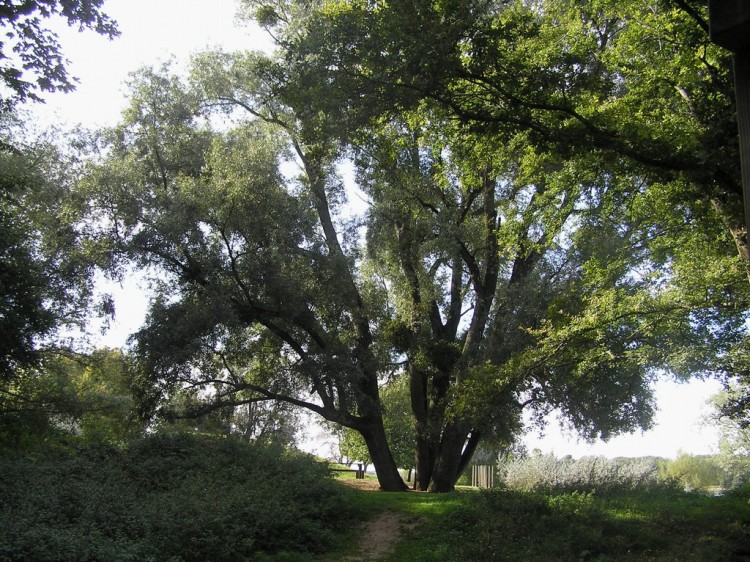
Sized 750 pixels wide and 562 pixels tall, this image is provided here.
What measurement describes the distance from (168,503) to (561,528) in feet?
24.5

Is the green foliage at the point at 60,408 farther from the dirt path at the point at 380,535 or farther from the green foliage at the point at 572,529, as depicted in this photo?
the green foliage at the point at 572,529

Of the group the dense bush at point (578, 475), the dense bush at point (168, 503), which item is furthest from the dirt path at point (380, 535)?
the dense bush at point (578, 475)

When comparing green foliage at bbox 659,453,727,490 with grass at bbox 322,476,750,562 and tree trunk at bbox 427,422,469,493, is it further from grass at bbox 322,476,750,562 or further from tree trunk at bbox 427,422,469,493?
grass at bbox 322,476,750,562

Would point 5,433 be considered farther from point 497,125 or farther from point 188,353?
point 497,125

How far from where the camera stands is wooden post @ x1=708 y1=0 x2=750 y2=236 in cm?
284

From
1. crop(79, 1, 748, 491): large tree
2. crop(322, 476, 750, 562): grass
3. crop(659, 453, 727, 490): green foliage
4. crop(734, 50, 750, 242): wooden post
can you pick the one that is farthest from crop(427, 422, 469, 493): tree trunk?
crop(659, 453, 727, 490): green foliage

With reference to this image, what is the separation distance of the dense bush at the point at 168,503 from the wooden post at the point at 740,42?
7.72m

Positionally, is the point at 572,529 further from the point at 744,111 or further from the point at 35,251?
the point at 35,251

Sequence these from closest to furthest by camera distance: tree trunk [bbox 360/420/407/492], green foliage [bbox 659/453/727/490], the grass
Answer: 1. the grass
2. tree trunk [bbox 360/420/407/492]
3. green foliage [bbox 659/453/727/490]

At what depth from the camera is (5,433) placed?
44.4ft

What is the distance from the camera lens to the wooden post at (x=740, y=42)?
9.30 ft

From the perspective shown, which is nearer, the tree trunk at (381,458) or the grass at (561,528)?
the grass at (561,528)

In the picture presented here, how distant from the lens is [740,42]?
293 centimetres

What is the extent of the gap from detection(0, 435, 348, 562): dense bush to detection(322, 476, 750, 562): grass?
1061 mm
